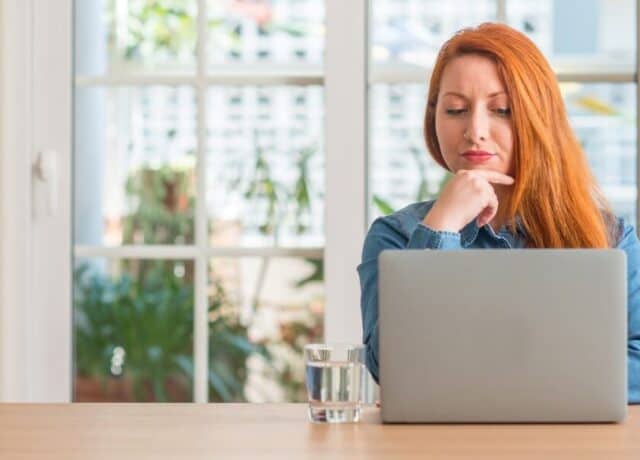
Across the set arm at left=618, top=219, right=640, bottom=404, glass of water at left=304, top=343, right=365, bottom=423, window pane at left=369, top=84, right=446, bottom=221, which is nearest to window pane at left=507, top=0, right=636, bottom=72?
window pane at left=369, top=84, right=446, bottom=221

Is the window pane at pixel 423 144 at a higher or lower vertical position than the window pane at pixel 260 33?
lower

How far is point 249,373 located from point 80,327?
2.46 feet

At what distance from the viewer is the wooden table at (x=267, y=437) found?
1432 mm

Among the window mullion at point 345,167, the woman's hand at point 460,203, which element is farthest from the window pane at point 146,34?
the woman's hand at point 460,203

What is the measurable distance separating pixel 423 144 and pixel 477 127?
3.03 meters

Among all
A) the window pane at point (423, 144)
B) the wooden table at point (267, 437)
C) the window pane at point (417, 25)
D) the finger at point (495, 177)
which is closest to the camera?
the wooden table at point (267, 437)

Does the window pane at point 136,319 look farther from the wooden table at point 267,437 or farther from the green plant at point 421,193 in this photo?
the wooden table at point 267,437

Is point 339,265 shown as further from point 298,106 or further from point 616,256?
point 298,106

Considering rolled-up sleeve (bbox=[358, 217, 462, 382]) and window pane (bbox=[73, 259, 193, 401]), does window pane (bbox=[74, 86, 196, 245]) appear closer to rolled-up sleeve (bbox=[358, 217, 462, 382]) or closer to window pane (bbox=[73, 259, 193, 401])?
window pane (bbox=[73, 259, 193, 401])

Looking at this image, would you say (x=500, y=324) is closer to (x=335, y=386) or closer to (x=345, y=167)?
(x=335, y=386)

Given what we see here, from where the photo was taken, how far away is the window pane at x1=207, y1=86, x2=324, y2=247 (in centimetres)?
517

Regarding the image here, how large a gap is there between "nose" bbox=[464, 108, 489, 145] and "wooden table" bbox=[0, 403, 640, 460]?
661 millimetres

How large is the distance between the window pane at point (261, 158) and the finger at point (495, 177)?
2.60m

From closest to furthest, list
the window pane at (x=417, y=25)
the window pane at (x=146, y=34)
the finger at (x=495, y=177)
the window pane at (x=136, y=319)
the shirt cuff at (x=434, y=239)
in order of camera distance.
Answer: the shirt cuff at (x=434, y=239), the finger at (x=495, y=177), the window pane at (x=417, y=25), the window pane at (x=136, y=319), the window pane at (x=146, y=34)
